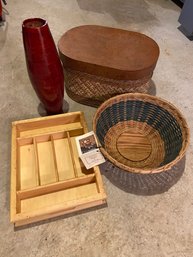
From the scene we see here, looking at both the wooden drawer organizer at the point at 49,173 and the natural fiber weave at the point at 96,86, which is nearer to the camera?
the wooden drawer organizer at the point at 49,173

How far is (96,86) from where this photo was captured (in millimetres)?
1314

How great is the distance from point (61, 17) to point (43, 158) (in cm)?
153

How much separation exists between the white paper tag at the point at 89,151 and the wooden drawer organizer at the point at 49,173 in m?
0.05

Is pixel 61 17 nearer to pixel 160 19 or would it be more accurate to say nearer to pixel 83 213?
pixel 160 19

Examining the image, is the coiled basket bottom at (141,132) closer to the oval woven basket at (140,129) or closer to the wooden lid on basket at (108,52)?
the oval woven basket at (140,129)

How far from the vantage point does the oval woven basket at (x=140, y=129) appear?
3.84 ft

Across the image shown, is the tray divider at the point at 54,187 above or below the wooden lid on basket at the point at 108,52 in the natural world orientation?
below

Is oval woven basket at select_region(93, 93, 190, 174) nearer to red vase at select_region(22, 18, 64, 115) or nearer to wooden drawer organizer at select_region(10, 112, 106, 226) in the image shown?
wooden drawer organizer at select_region(10, 112, 106, 226)

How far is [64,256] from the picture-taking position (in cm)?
96

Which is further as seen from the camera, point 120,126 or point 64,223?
point 120,126

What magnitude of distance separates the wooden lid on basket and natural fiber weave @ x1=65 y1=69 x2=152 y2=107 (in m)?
0.03

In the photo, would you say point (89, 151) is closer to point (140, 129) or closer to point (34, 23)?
point (140, 129)

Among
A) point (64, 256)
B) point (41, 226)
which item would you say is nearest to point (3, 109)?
point (41, 226)

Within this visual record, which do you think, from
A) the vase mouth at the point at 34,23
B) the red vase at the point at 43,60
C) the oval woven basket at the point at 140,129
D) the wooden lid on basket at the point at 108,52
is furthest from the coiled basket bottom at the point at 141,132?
the vase mouth at the point at 34,23
